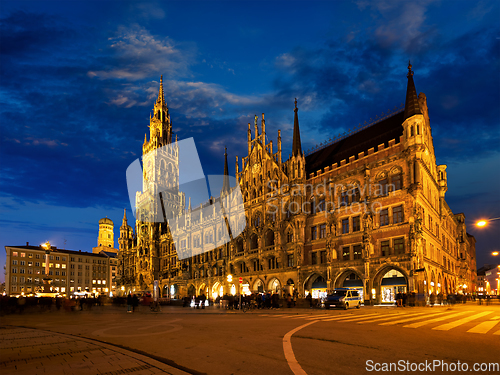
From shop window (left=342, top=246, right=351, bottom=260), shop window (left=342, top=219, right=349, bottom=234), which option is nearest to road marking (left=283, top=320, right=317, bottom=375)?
shop window (left=342, top=246, right=351, bottom=260)

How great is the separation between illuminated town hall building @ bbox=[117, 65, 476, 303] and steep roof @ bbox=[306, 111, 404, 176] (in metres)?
0.19

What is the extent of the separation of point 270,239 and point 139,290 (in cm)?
5171

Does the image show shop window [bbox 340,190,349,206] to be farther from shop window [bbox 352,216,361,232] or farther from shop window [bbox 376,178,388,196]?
shop window [bbox 376,178,388,196]

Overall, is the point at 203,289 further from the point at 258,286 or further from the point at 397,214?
the point at 397,214

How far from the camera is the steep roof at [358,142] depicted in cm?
4831

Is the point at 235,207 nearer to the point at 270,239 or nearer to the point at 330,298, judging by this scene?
the point at 270,239

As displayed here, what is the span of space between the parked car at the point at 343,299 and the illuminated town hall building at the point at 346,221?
810cm

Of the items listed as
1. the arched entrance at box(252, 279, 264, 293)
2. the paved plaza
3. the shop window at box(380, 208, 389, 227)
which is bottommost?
the arched entrance at box(252, 279, 264, 293)

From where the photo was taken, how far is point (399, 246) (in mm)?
41094

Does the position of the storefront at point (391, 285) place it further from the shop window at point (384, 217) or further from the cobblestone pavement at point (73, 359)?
the cobblestone pavement at point (73, 359)

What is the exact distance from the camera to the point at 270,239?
57281 mm

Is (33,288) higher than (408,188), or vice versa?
(408,188)

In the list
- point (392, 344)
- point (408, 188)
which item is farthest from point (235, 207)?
point (392, 344)

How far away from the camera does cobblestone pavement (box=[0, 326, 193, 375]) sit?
764cm
